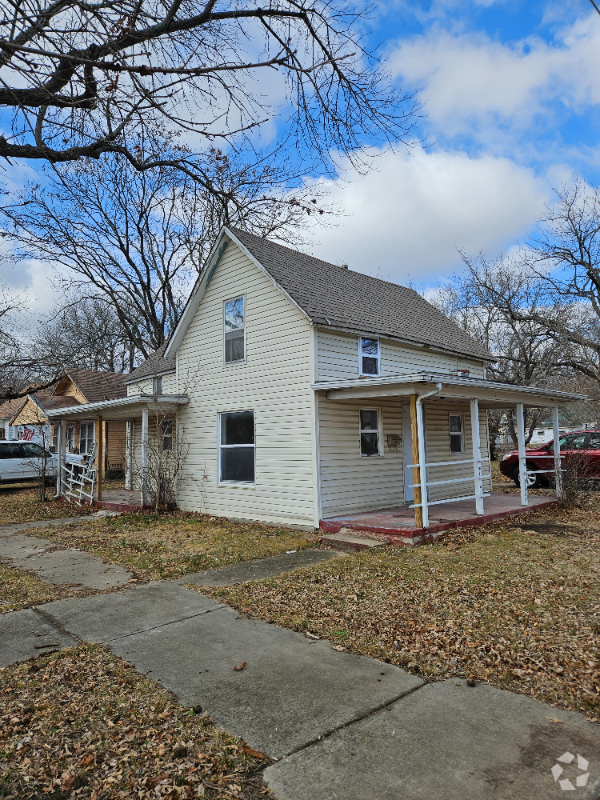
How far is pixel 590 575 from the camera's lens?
6.50m

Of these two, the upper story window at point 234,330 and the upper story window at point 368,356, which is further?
the upper story window at point 234,330

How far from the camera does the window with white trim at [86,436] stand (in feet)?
75.3

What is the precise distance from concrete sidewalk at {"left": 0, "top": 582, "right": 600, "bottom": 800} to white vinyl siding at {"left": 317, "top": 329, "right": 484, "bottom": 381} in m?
6.43

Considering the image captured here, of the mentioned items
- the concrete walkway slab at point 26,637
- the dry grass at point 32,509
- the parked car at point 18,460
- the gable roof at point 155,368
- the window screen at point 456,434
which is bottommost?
the dry grass at point 32,509

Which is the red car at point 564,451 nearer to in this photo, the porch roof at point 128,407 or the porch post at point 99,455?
the porch roof at point 128,407

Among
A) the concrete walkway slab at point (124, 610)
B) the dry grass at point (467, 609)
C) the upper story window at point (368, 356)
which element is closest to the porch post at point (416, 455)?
the dry grass at point (467, 609)

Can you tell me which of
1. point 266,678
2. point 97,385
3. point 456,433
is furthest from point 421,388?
point 97,385

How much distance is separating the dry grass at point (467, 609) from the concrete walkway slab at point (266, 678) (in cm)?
35

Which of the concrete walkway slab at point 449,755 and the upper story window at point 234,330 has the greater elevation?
the upper story window at point 234,330

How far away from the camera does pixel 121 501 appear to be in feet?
48.3

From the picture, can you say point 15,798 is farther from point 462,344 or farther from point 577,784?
point 462,344

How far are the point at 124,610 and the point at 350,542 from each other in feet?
13.9

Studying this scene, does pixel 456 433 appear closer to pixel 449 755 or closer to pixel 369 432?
pixel 369 432

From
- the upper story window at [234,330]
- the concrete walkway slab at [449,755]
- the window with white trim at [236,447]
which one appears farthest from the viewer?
the upper story window at [234,330]
